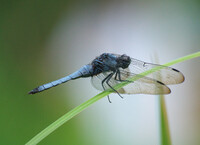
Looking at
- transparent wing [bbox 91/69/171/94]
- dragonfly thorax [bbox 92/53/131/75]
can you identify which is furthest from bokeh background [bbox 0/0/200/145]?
dragonfly thorax [bbox 92/53/131/75]

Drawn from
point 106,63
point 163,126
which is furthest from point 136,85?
point 163,126

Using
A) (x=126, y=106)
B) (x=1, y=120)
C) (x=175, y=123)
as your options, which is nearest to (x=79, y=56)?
(x=126, y=106)

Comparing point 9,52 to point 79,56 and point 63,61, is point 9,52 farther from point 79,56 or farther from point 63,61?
point 79,56

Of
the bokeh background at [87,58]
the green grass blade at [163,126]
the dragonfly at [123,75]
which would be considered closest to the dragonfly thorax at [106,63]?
the dragonfly at [123,75]

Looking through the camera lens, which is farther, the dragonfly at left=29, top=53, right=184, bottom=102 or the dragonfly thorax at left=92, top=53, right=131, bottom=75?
the dragonfly thorax at left=92, top=53, right=131, bottom=75

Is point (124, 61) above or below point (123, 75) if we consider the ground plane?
above

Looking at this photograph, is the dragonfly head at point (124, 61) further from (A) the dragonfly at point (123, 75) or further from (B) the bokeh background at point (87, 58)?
(B) the bokeh background at point (87, 58)

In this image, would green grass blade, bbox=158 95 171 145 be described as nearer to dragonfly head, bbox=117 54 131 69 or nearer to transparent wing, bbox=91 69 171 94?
transparent wing, bbox=91 69 171 94

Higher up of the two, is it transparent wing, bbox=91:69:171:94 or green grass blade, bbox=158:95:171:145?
green grass blade, bbox=158:95:171:145

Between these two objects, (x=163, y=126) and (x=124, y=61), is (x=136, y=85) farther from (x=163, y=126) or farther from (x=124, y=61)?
(x=163, y=126)
